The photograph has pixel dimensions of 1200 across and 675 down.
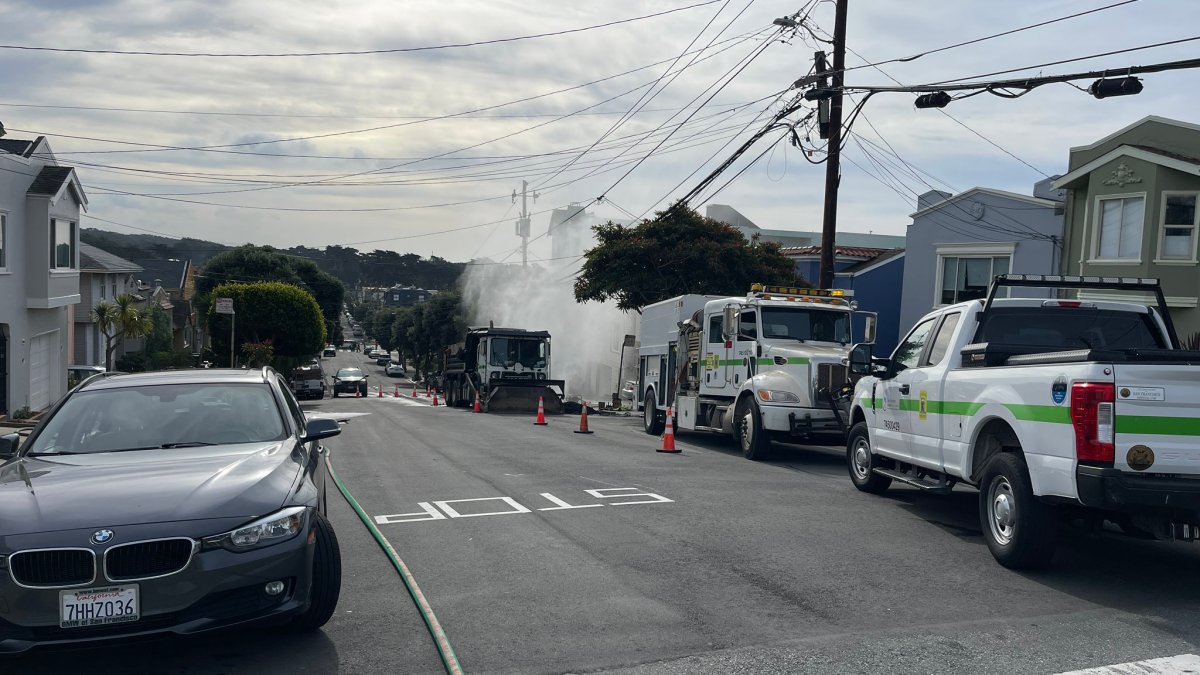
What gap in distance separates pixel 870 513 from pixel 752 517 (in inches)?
51.2

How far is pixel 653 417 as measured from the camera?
869 inches

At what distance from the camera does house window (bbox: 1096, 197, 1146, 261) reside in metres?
22.8

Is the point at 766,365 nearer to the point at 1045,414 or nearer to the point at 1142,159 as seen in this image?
the point at 1045,414

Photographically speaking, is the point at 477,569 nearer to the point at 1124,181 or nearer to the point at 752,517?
the point at 752,517

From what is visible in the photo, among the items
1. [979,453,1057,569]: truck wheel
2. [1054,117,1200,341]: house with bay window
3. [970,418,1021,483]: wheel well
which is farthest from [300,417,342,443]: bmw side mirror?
[1054,117,1200,341]: house with bay window

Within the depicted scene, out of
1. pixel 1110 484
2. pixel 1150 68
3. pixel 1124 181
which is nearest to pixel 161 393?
pixel 1110 484

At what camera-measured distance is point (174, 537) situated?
4.86 m

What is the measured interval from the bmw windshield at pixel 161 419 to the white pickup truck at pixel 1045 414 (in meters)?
5.30

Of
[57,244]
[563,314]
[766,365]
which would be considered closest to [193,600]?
[766,365]

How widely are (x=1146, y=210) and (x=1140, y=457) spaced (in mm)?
18697

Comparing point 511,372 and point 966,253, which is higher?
point 966,253

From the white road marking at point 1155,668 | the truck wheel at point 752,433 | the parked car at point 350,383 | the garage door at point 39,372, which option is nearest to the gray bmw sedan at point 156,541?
the white road marking at point 1155,668

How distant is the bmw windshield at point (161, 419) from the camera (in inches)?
251

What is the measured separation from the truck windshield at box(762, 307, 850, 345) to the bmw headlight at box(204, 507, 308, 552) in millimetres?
11879
